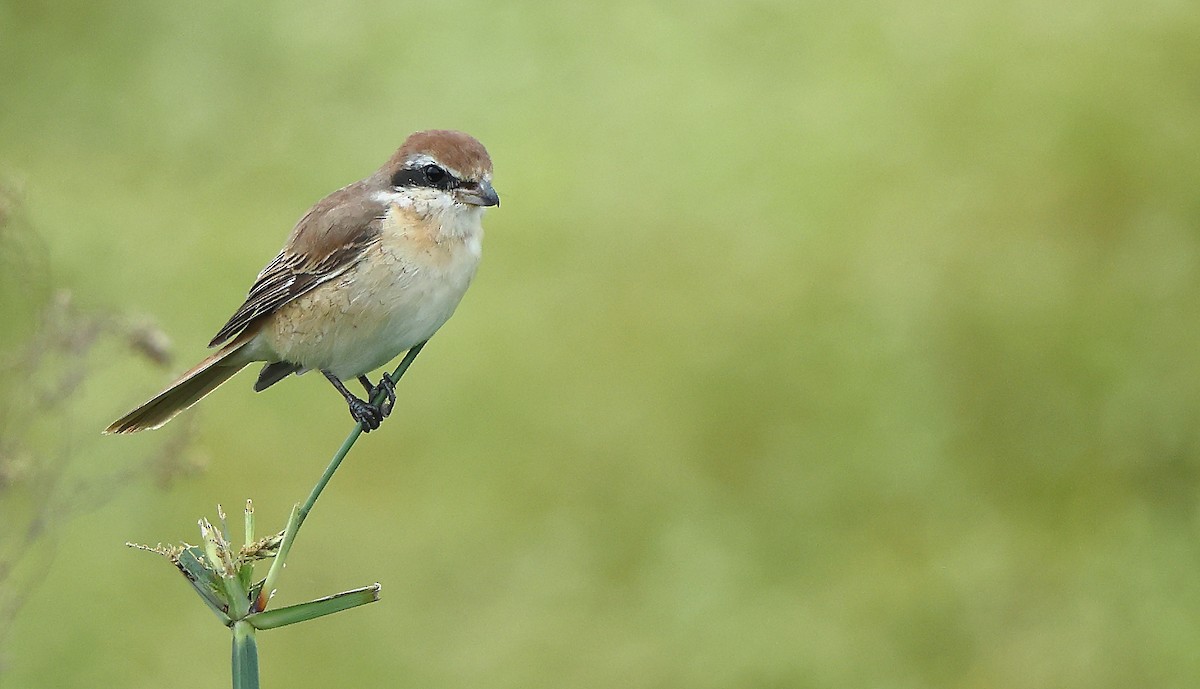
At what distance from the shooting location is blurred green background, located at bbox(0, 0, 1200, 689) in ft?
12.3

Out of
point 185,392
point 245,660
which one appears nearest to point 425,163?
point 185,392

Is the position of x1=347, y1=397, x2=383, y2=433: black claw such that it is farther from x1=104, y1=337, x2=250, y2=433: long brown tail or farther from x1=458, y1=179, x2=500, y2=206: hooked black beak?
x1=458, y1=179, x2=500, y2=206: hooked black beak

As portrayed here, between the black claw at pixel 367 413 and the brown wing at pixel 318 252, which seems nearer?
the black claw at pixel 367 413

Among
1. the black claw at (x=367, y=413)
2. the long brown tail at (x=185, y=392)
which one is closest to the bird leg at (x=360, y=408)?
the black claw at (x=367, y=413)

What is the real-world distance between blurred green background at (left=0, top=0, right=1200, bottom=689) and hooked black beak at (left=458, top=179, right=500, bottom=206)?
5.25ft

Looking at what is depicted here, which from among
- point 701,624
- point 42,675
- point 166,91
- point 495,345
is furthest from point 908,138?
point 42,675

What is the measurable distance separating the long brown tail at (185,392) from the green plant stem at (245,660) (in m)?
0.82

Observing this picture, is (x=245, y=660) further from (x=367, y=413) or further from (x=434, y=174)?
(x=434, y=174)

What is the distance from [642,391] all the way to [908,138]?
4.36 feet

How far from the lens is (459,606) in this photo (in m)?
3.81

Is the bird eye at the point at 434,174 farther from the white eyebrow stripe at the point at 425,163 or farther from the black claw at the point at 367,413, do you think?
the black claw at the point at 367,413

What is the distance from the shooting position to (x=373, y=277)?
2.07 m

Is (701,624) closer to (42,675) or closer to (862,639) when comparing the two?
(862,639)

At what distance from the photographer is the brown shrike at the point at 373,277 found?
2.01m
